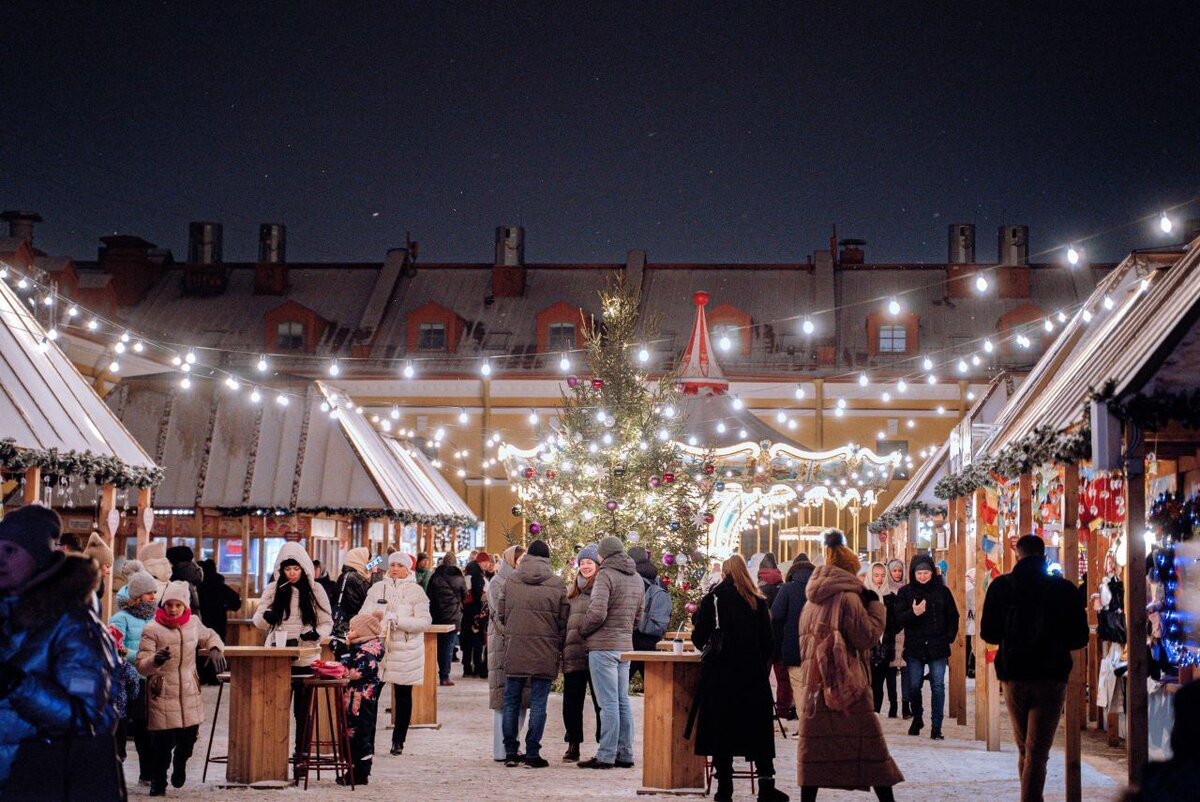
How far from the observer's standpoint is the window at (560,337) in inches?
1753

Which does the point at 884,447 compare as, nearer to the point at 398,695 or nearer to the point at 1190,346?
the point at 398,695

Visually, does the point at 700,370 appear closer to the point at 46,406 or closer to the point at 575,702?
the point at 575,702

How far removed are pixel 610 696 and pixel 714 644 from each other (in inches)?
90.2

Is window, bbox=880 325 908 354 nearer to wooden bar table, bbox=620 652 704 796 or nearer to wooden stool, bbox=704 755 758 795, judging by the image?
wooden stool, bbox=704 755 758 795

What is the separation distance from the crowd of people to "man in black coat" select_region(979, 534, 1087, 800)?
0.04 ft

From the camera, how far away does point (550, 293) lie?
4694 cm

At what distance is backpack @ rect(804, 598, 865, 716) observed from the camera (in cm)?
941

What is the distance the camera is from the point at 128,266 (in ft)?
155

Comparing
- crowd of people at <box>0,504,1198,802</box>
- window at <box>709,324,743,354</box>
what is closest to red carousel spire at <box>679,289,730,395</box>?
crowd of people at <box>0,504,1198,802</box>

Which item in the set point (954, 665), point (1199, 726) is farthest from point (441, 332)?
point (1199, 726)

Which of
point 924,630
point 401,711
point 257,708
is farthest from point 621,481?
point 257,708

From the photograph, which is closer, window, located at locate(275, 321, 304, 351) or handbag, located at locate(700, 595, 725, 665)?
handbag, located at locate(700, 595, 725, 665)

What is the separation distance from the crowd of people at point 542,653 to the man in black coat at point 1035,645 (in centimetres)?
1

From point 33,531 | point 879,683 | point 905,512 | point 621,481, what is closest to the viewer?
point 33,531
